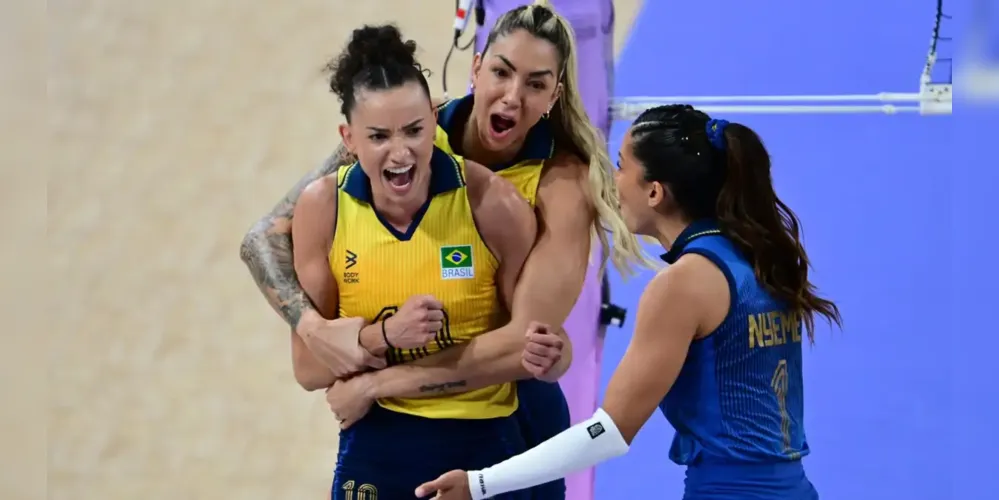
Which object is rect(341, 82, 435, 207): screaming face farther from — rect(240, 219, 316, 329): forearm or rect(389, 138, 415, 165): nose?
rect(240, 219, 316, 329): forearm

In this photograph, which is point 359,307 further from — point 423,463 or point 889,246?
point 889,246

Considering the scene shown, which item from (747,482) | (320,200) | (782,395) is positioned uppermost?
(320,200)

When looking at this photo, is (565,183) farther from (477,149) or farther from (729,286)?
(729,286)

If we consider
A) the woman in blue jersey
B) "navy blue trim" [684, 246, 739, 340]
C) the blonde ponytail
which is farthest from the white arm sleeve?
the blonde ponytail

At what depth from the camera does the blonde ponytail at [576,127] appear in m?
2.10

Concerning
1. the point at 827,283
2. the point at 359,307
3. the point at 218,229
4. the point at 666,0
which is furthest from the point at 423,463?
the point at 218,229

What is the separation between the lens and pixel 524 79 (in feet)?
6.82

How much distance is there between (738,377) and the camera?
5.94 feet

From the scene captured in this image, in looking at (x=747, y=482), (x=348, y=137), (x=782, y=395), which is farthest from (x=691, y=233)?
(x=348, y=137)

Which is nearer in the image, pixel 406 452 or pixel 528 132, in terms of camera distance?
pixel 406 452

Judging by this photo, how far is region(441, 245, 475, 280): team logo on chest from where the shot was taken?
1994mm

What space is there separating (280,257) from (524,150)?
492mm

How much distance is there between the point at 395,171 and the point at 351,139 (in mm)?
118

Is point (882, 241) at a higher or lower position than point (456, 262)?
higher
